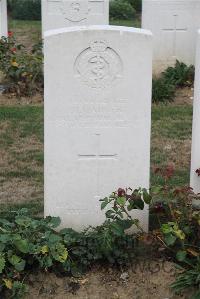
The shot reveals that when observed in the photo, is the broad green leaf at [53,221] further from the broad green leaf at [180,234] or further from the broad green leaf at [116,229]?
the broad green leaf at [180,234]

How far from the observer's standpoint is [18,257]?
15.3ft

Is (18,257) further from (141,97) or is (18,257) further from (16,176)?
(16,176)

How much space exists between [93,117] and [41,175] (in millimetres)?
1830

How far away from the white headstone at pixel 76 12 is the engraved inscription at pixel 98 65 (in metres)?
5.52

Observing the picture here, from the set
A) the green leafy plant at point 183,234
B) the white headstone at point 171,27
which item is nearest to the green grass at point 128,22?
the white headstone at point 171,27

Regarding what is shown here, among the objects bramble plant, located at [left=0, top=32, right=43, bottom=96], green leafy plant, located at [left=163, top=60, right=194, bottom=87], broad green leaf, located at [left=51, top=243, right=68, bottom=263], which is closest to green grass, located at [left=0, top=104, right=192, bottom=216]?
bramble plant, located at [left=0, top=32, right=43, bottom=96]

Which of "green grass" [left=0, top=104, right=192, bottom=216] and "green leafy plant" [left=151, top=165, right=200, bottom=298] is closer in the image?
"green leafy plant" [left=151, top=165, right=200, bottom=298]

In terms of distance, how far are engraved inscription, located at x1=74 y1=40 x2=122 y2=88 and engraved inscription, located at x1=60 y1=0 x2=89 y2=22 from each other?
18.1 feet

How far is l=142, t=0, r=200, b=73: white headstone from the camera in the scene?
34.4 feet

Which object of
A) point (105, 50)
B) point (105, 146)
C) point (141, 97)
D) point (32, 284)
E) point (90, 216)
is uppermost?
point (105, 50)

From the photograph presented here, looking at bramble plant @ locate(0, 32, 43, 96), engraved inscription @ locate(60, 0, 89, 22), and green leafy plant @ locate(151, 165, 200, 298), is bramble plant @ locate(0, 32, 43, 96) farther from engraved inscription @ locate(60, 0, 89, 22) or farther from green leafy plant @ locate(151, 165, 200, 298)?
green leafy plant @ locate(151, 165, 200, 298)

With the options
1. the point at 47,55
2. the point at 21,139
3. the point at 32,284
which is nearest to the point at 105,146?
the point at 47,55

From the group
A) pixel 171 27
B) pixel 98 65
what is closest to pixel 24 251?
pixel 98 65

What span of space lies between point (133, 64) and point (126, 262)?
1.42 metres
